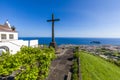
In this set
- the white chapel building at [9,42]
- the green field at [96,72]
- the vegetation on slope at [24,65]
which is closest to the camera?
the vegetation on slope at [24,65]

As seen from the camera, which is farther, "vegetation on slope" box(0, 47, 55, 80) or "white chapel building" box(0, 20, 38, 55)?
"white chapel building" box(0, 20, 38, 55)

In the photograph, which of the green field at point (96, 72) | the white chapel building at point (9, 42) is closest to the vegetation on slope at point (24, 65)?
the green field at point (96, 72)

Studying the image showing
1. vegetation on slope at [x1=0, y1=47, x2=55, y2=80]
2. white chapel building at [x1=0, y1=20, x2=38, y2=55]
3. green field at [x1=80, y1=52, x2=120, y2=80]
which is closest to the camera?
vegetation on slope at [x1=0, y1=47, x2=55, y2=80]

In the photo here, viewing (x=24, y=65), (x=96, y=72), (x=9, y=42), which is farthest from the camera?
(x=9, y=42)

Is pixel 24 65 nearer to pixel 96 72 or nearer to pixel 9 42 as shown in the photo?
pixel 96 72

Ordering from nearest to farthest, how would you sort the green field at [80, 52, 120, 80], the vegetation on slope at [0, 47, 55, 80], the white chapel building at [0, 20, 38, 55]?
1. the vegetation on slope at [0, 47, 55, 80]
2. the green field at [80, 52, 120, 80]
3. the white chapel building at [0, 20, 38, 55]

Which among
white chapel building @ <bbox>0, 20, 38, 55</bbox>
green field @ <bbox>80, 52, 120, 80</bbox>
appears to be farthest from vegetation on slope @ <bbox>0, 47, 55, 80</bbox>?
white chapel building @ <bbox>0, 20, 38, 55</bbox>

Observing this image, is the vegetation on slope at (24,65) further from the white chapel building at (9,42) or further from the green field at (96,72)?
the white chapel building at (9,42)

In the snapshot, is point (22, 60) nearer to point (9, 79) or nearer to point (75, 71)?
point (9, 79)

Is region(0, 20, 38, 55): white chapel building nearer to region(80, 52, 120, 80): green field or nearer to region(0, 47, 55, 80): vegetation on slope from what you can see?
region(0, 47, 55, 80): vegetation on slope

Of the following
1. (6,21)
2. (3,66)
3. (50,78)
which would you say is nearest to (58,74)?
(50,78)

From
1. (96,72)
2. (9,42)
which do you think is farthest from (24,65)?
(9,42)

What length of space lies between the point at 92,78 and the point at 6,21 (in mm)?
39935

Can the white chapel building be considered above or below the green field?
above
